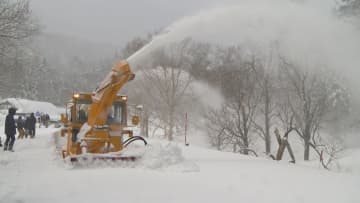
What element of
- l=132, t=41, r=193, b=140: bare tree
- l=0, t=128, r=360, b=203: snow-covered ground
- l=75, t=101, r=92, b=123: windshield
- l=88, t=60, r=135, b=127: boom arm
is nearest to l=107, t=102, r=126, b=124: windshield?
l=75, t=101, r=92, b=123: windshield

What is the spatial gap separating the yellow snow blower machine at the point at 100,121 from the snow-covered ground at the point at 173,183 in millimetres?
704

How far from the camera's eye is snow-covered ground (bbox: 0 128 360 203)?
6.24 meters

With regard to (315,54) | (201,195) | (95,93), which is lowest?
(201,195)

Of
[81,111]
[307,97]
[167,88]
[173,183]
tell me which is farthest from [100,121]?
[167,88]

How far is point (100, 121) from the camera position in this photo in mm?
10383

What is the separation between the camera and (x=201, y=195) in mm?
6426

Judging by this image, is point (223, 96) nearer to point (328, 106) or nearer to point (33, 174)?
point (328, 106)

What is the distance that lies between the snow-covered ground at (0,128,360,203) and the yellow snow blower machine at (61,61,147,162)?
27.7 inches

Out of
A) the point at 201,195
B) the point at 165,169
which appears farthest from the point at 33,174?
the point at 201,195

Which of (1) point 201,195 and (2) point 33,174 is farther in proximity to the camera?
(2) point 33,174

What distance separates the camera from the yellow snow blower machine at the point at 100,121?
976 cm

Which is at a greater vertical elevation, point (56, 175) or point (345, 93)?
point (345, 93)

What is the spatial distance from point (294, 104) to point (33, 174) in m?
19.1

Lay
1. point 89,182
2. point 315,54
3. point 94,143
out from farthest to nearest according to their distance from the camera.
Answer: point 315,54 < point 94,143 < point 89,182
